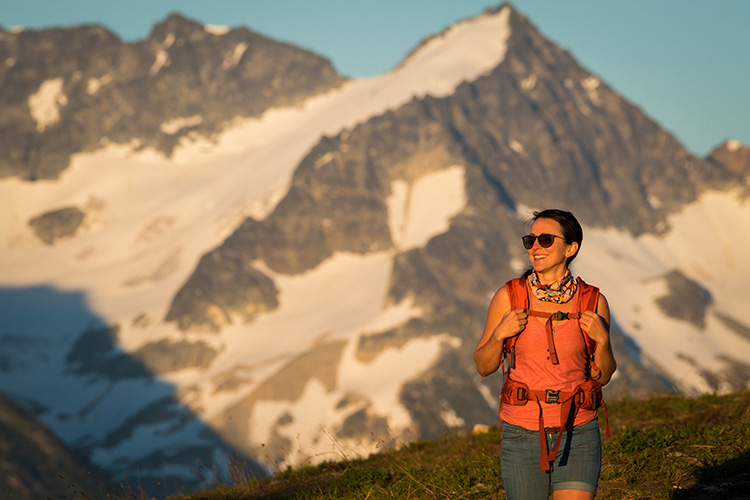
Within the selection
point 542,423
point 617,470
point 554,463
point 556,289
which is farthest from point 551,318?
point 617,470

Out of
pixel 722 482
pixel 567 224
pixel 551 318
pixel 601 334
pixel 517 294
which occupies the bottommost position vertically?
pixel 722 482

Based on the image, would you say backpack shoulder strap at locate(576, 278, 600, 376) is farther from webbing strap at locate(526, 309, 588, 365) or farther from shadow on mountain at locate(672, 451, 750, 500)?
shadow on mountain at locate(672, 451, 750, 500)

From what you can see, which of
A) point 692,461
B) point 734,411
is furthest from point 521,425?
point 734,411

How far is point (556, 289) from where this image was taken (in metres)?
7.34

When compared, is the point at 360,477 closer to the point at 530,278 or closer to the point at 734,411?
the point at 530,278

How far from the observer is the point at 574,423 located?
722cm

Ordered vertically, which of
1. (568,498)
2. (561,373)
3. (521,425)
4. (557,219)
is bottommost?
(568,498)

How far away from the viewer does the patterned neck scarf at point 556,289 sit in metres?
7.28

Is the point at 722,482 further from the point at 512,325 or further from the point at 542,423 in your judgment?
the point at 512,325

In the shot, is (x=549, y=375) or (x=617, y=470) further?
(x=617, y=470)

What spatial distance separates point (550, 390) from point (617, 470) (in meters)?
4.76

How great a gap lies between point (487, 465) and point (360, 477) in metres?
1.92

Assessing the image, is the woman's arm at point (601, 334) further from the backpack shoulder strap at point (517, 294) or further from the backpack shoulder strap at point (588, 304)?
the backpack shoulder strap at point (517, 294)

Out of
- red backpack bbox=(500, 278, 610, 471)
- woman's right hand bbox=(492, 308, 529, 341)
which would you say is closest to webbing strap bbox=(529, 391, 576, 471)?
red backpack bbox=(500, 278, 610, 471)
